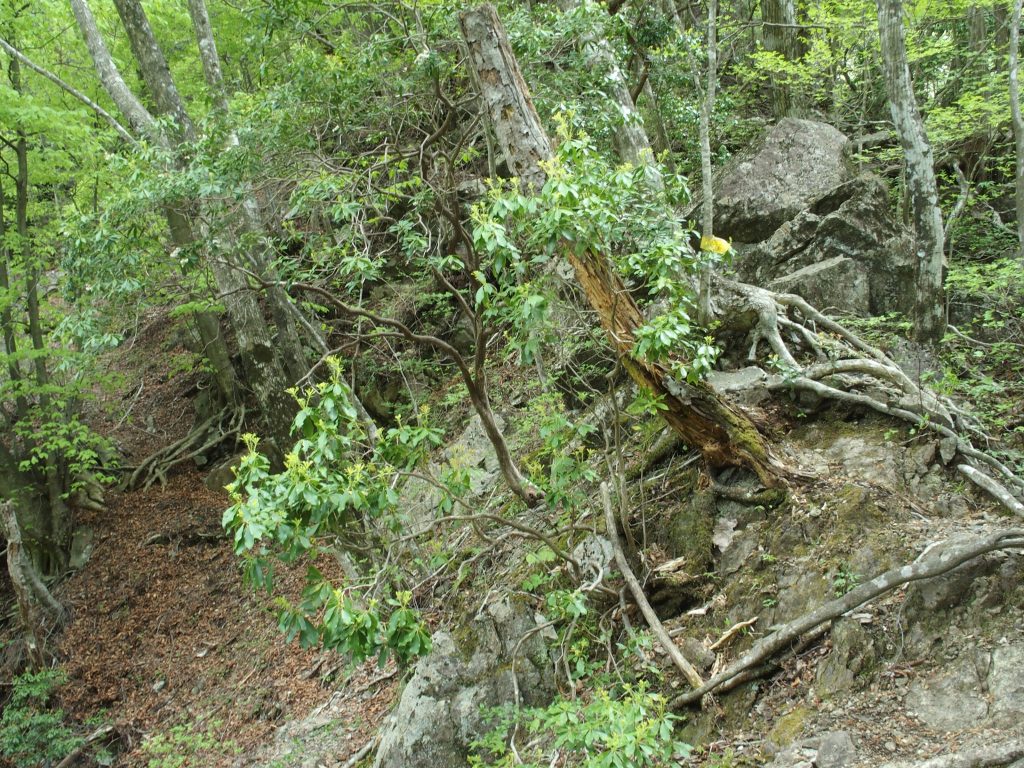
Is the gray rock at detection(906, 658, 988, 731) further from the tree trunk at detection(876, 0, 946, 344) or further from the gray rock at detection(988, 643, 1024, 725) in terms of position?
the tree trunk at detection(876, 0, 946, 344)

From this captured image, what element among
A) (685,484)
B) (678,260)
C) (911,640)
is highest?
(678,260)

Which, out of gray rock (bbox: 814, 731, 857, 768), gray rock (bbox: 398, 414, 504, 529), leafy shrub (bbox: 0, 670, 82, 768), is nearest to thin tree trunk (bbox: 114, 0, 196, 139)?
gray rock (bbox: 398, 414, 504, 529)

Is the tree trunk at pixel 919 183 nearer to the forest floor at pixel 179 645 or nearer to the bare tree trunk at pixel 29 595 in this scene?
the forest floor at pixel 179 645

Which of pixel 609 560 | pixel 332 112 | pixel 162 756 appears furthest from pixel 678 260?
pixel 162 756

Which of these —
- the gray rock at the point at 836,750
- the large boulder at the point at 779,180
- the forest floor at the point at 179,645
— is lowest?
the forest floor at the point at 179,645

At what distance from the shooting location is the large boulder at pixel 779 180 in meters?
7.89

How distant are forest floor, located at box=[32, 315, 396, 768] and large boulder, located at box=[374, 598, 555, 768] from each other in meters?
1.49

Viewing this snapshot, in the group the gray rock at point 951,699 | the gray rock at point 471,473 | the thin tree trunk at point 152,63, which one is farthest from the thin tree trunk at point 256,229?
the gray rock at point 951,699

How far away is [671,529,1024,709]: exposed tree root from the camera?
12.8 ft

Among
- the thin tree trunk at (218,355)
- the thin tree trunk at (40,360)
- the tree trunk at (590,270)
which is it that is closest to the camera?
→ the tree trunk at (590,270)

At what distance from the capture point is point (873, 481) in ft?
16.5

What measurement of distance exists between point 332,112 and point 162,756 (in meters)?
7.41

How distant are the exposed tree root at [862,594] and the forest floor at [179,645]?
4185 mm

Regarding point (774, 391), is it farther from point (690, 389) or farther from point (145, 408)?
point (145, 408)
